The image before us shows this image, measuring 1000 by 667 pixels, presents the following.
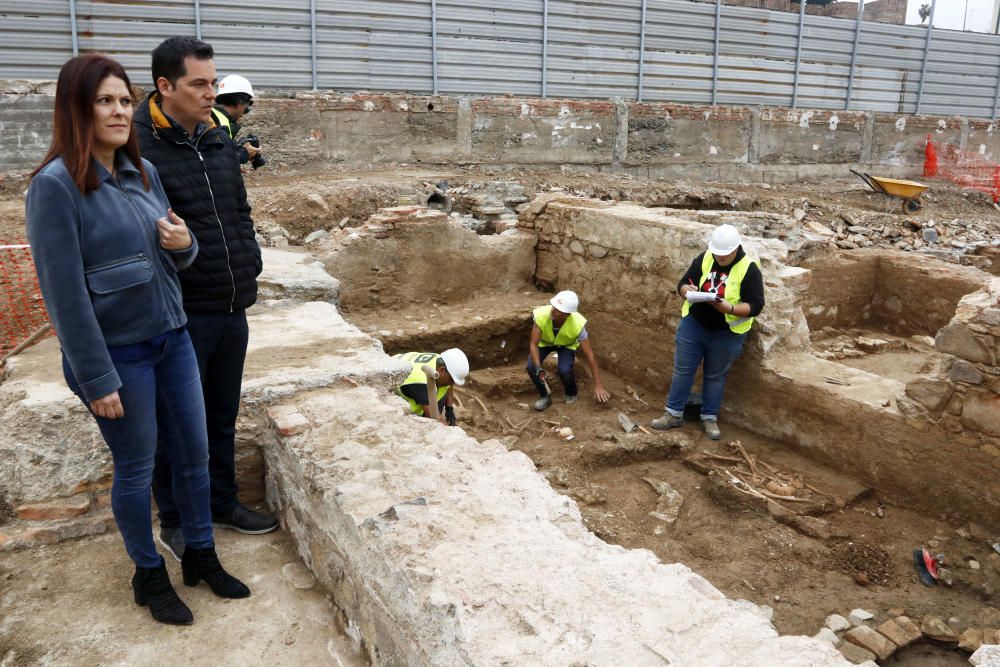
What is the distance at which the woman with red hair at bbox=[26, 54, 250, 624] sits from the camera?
6.31 feet

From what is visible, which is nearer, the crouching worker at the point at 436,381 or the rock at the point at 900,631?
the rock at the point at 900,631

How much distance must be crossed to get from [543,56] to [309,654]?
13684mm

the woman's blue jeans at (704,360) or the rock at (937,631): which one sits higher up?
the woman's blue jeans at (704,360)

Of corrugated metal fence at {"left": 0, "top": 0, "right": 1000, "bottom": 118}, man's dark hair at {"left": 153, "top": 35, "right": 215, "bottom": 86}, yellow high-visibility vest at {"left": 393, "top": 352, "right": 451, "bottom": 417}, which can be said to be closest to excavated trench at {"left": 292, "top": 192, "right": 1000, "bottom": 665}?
yellow high-visibility vest at {"left": 393, "top": 352, "right": 451, "bottom": 417}

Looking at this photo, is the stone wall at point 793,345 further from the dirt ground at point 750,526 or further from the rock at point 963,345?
the dirt ground at point 750,526

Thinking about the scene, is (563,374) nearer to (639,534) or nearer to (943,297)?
(639,534)

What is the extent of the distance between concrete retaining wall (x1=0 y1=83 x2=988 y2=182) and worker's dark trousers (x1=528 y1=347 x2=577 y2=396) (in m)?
6.94

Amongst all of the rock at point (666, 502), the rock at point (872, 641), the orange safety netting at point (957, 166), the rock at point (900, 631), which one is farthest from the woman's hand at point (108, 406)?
the orange safety netting at point (957, 166)

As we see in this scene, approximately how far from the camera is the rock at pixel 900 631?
3.61 m

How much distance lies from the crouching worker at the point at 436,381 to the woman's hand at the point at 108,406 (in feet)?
6.48

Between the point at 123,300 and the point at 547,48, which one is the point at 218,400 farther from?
the point at 547,48

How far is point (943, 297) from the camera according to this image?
812 centimetres

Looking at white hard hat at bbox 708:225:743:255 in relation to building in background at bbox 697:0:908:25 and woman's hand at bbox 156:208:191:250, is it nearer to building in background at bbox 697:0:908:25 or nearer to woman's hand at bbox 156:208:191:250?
woman's hand at bbox 156:208:191:250

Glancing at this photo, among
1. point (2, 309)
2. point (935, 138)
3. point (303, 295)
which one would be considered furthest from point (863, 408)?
point (935, 138)
